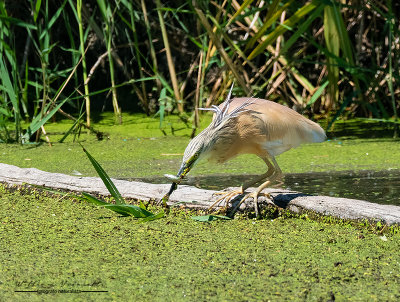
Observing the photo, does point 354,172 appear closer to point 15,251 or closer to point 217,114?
point 217,114

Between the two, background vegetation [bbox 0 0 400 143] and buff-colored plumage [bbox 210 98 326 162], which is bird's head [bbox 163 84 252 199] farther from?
background vegetation [bbox 0 0 400 143]

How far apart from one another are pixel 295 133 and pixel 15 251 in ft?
4.67

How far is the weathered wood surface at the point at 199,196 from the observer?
8.51 feet

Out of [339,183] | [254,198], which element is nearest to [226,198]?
[254,198]

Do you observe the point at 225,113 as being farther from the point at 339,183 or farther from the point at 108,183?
the point at 339,183

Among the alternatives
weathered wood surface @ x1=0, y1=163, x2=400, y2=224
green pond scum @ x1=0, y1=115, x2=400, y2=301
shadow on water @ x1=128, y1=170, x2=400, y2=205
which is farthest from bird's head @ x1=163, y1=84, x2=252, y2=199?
shadow on water @ x1=128, y1=170, x2=400, y2=205

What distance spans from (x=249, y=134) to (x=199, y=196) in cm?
37

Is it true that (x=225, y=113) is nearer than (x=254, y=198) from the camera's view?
No

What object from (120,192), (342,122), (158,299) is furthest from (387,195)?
(342,122)

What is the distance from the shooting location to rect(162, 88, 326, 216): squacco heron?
289 cm

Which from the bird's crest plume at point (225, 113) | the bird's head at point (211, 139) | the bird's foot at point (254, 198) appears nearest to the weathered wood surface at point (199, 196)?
the bird's foot at point (254, 198)

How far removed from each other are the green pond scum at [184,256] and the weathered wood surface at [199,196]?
1.7 inches

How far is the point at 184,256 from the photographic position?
2299 millimetres

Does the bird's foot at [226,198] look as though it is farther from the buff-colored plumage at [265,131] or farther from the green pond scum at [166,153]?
the green pond scum at [166,153]
